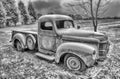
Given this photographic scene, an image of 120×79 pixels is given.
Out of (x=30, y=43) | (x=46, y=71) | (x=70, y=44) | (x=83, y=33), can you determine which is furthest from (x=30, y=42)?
(x=83, y=33)

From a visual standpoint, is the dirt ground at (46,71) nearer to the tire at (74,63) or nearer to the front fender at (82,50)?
the tire at (74,63)

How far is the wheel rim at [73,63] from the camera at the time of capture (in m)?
3.36

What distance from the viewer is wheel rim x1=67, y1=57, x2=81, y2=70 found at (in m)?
3.36

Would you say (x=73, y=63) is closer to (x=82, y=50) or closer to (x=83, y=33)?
(x=82, y=50)

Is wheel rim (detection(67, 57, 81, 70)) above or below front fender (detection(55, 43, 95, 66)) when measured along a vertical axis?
below

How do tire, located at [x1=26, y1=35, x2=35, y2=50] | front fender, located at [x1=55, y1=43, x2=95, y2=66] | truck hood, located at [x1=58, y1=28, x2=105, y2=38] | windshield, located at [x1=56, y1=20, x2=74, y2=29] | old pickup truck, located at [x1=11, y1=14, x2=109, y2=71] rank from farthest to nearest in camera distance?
1. tire, located at [x1=26, y1=35, x2=35, y2=50]
2. windshield, located at [x1=56, y1=20, x2=74, y2=29]
3. truck hood, located at [x1=58, y1=28, x2=105, y2=38]
4. old pickup truck, located at [x1=11, y1=14, x2=109, y2=71]
5. front fender, located at [x1=55, y1=43, x2=95, y2=66]

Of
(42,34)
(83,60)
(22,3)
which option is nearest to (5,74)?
(42,34)

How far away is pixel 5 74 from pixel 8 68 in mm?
452

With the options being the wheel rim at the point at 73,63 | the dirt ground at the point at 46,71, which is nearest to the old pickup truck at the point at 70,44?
the wheel rim at the point at 73,63

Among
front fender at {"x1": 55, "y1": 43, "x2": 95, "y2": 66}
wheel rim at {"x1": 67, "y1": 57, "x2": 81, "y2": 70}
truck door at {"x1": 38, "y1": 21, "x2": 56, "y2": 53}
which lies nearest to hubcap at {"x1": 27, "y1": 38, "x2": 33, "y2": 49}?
truck door at {"x1": 38, "y1": 21, "x2": 56, "y2": 53}

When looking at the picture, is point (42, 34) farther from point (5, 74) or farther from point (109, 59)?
point (109, 59)

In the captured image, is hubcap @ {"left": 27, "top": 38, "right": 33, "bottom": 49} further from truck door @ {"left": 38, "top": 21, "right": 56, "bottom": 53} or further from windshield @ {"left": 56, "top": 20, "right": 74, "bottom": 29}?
windshield @ {"left": 56, "top": 20, "right": 74, "bottom": 29}

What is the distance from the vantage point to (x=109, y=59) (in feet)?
15.2

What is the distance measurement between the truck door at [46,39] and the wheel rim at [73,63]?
962mm
